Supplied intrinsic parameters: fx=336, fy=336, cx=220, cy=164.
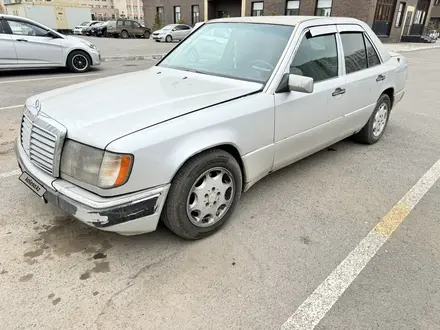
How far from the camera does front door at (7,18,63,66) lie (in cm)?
867

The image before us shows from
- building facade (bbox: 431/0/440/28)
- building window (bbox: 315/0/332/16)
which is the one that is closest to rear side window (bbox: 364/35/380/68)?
building window (bbox: 315/0/332/16)

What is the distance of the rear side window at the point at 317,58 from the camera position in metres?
3.17

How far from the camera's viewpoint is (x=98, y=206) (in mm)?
2123

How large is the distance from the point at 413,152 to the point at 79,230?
440cm

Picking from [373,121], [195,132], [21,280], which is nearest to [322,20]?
[373,121]

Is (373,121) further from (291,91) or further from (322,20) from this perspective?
(291,91)

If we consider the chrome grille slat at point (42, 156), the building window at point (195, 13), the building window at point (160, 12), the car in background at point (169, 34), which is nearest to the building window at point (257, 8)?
the building window at point (195, 13)

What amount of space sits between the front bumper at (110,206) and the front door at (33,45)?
317 inches

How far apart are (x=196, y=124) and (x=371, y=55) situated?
3.11m

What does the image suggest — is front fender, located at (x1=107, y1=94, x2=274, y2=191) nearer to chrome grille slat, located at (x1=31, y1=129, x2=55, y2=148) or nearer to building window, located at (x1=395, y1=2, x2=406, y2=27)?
chrome grille slat, located at (x1=31, y1=129, x2=55, y2=148)

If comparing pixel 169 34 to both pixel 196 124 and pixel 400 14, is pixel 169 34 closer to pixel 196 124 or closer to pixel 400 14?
pixel 400 14

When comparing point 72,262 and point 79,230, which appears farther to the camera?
point 79,230

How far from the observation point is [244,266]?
247 centimetres

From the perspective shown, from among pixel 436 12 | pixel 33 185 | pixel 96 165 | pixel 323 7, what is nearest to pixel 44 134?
pixel 33 185
